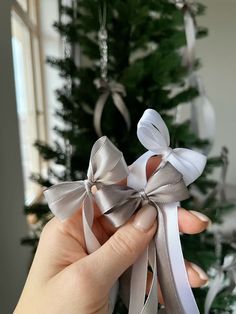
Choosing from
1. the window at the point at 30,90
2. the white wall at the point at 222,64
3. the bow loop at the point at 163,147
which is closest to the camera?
the bow loop at the point at 163,147

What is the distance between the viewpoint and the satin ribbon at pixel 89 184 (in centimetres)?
30

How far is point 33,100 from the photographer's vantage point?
68.8 inches

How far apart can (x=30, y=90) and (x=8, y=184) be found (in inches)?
41.8

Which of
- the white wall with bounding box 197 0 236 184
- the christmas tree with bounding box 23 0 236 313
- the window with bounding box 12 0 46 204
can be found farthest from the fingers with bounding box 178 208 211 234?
the white wall with bounding box 197 0 236 184

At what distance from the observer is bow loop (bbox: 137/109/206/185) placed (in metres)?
0.29

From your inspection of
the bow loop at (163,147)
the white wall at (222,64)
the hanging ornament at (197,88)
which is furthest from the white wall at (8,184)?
the white wall at (222,64)

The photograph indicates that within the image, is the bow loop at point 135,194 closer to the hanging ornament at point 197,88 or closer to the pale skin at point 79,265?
the pale skin at point 79,265

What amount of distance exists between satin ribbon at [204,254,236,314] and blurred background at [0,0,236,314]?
14.8 inches

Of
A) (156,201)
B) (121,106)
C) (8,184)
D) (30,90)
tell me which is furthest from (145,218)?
(30,90)

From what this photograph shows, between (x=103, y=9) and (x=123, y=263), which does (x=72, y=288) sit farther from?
(x=103, y=9)

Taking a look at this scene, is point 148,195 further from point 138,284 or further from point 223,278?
point 223,278

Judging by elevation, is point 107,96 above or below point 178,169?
above

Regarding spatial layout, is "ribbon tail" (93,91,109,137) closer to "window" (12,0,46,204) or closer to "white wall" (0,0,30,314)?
"white wall" (0,0,30,314)

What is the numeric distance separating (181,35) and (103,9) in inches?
6.2
